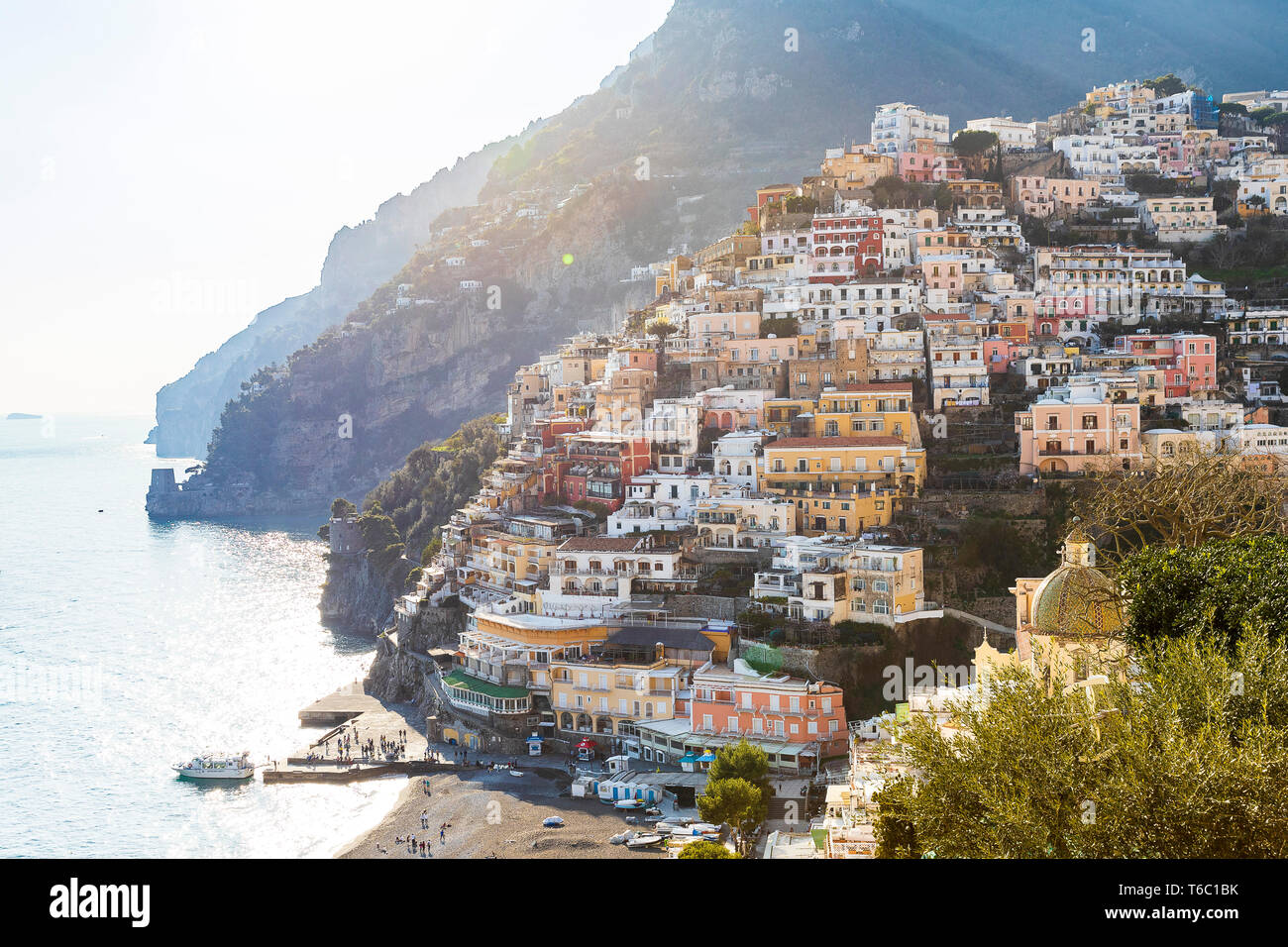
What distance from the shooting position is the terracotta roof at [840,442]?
39.0 m

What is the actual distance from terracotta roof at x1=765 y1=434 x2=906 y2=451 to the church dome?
18.0m

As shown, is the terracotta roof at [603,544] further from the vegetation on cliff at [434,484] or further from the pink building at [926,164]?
the pink building at [926,164]

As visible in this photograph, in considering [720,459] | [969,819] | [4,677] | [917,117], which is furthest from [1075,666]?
[917,117]

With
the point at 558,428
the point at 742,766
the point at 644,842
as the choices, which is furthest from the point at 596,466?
the point at 644,842

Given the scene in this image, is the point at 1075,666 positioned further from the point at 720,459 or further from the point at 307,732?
the point at 307,732

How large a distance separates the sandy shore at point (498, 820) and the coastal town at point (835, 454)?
3.30 ft

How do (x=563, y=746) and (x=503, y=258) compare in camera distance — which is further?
(x=503, y=258)

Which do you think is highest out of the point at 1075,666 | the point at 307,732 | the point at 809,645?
the point at 1075,666

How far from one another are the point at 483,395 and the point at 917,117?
55321 millimetres

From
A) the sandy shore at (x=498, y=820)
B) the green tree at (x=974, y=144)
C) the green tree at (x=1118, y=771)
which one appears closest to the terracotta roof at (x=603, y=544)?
the sandy shore at (x=498, y=820)

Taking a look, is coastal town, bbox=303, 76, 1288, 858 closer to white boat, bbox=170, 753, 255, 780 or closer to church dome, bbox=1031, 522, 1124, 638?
church dome, bbox=1031, 522, 1124, 638

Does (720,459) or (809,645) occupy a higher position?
(720,459)
